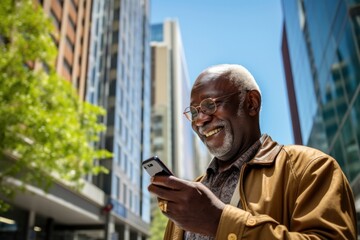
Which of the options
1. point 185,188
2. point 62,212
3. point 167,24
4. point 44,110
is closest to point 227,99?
point 185,188

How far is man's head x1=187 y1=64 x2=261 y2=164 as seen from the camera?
1.78 m

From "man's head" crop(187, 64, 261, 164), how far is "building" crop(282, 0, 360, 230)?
576 inches

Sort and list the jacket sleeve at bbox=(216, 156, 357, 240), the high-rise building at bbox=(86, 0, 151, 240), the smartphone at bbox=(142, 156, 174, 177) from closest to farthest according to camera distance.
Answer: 1. the jacket sleeve at bbox=(216, 156, 357, 240)
2. the smartphone at bbox=(142, 156, 174, 177)
3. the high-rise building at bbox=(86, 0, 151, 240)

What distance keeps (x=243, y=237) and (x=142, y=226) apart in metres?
38.9

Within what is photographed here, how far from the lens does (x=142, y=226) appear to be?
1511 inches

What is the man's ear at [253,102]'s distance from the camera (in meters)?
1.86

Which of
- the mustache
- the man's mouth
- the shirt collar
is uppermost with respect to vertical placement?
the mustache

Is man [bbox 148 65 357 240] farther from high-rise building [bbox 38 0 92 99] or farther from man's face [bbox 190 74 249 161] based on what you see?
high-rise building [bbox 38 0 92 99]

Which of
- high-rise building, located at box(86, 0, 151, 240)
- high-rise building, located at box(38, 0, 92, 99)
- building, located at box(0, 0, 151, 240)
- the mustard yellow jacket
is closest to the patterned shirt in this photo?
the mustard yellow jacket

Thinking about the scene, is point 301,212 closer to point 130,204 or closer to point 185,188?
point 185,188

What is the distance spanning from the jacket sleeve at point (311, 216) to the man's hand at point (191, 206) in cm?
4

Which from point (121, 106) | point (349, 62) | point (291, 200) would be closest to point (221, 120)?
point (291, 200)

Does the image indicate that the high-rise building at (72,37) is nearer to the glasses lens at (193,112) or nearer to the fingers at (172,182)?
the glasses lens at (193,112)

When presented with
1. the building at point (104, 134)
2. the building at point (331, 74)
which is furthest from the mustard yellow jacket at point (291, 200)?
the building at point (104, 134)
